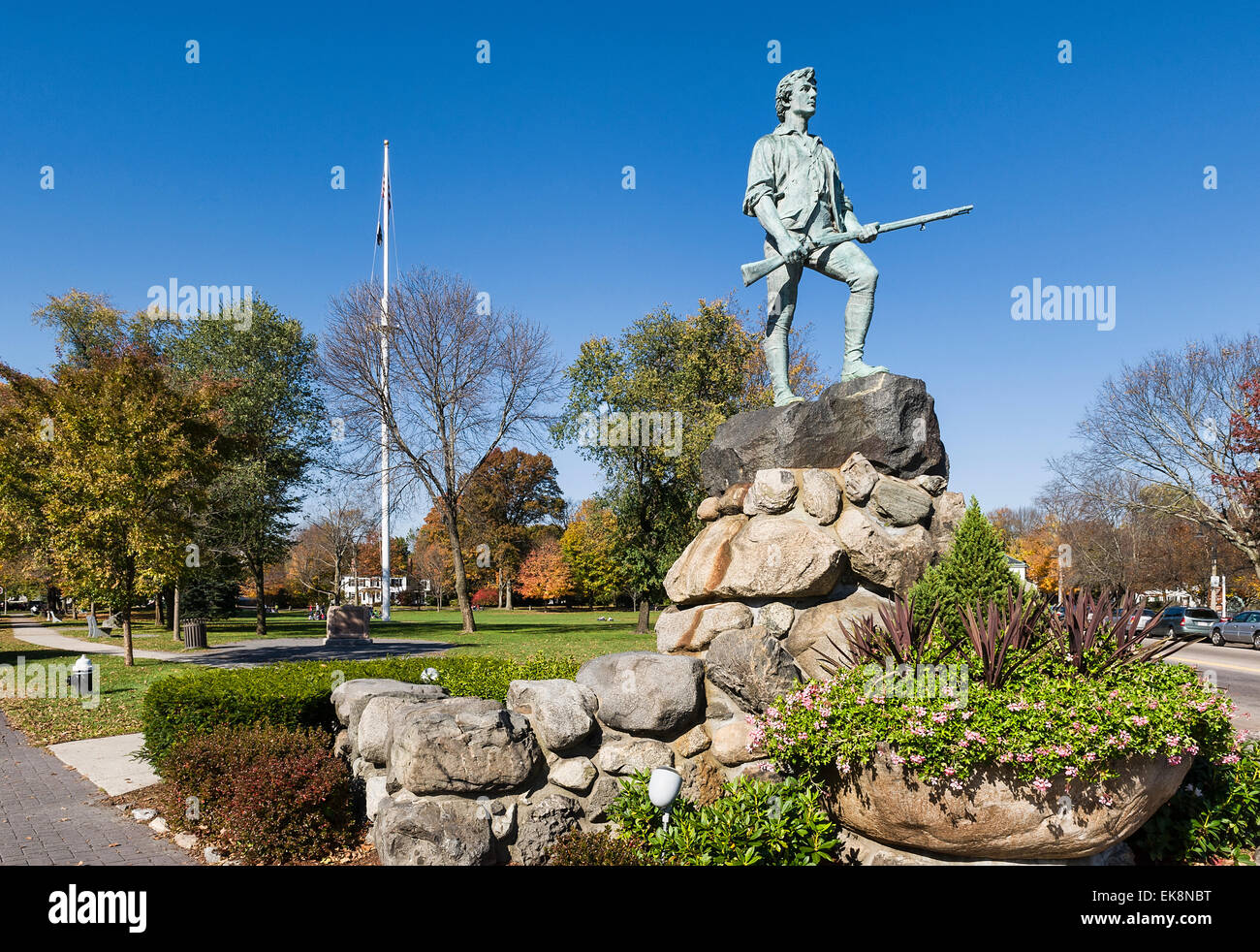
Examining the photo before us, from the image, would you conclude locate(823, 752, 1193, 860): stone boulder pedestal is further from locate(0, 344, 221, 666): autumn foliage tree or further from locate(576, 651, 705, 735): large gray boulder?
locate(0, 344, 221, 666): autumn foliage tree

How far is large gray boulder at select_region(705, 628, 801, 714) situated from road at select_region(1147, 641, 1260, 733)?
494cm

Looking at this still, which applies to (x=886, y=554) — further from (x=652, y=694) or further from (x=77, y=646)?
(x=77, y=646)

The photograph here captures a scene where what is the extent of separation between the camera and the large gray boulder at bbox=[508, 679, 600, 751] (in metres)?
5.05

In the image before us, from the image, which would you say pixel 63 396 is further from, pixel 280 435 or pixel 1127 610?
pixel 1127 610

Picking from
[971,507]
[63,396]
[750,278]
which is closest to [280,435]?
[63,396]

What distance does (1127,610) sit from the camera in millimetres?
4875

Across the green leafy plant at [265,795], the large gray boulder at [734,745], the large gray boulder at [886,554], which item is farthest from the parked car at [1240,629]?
the green leafy plant at [265,795]

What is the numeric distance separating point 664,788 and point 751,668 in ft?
3.32

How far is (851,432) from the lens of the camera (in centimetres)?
650

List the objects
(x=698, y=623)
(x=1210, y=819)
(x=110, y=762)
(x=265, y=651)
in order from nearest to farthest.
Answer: (x=1210, y=819), (x=698, y=623), (x=110, y=762), (x=265, y=651)

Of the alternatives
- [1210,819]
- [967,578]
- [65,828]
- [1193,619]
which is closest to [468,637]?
[65,828]

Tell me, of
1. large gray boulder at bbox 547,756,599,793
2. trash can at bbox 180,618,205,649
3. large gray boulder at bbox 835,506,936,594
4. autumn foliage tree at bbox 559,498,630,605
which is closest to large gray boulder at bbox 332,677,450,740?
large gray boulder at bbox 547,756,599,793

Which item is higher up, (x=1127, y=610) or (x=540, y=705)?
(x=1127, y=610)
